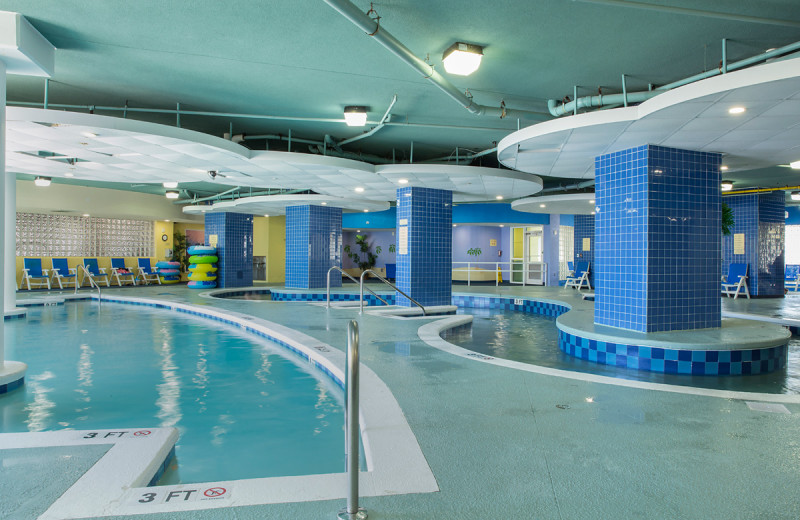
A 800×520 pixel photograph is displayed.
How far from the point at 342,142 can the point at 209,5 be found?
15.4 ft

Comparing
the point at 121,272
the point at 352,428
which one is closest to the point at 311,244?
the point at 121,272

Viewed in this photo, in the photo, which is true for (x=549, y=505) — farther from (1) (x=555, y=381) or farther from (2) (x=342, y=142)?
(2) (x=342, y=142)

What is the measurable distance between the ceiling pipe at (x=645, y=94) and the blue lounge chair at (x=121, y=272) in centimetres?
1477

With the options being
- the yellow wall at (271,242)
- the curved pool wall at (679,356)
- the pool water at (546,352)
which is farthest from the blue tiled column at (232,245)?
the curved pool wall at (679,356)

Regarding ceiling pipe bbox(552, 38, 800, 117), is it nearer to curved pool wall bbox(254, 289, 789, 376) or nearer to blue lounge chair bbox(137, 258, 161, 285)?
curved pool wall bbox(254, 289, 789, 376)

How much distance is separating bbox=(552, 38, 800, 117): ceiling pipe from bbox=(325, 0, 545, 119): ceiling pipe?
1.86 feet

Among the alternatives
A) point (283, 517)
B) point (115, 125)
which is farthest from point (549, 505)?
point (115, 125)

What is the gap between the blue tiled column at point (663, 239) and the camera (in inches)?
217

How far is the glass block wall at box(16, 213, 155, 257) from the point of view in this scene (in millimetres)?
14438

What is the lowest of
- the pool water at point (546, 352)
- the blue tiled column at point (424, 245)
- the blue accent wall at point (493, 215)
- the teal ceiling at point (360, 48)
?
the pool water at point (546, 352)

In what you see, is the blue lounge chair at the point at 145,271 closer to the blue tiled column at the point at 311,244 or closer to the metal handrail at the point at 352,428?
the blue tiled column at the point at 311,244

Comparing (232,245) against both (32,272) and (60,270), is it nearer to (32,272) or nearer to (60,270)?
(60,270)

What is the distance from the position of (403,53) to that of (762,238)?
12315 millimetres

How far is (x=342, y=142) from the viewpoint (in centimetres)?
837
